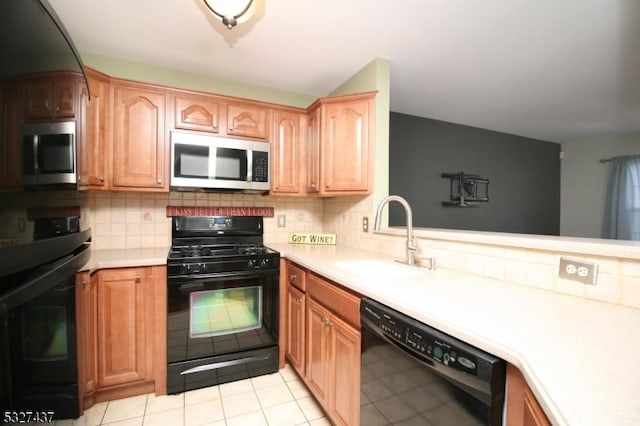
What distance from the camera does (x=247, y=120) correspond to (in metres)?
2.41

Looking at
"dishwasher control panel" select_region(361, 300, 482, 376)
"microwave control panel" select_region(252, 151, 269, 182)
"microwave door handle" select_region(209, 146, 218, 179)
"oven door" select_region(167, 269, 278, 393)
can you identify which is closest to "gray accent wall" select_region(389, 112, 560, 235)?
"microwave control panel" select_region(252, 151, 269, 182)

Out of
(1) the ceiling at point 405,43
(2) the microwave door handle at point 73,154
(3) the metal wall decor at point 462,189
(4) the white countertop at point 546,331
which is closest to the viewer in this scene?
(4) the white countertop at point 546,331

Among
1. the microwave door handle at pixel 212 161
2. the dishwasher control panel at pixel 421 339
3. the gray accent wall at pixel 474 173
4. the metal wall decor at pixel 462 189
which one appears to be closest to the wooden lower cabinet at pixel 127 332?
the microwave door handle at pixel 212 161

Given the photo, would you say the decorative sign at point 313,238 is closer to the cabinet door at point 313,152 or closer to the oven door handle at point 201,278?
the cabinet door at point 313,152

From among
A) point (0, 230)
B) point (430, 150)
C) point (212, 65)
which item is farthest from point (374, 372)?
point (430, 150)

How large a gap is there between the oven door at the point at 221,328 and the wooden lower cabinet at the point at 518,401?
1.62 meters

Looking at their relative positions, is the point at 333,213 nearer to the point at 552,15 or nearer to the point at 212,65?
the point at 212,65

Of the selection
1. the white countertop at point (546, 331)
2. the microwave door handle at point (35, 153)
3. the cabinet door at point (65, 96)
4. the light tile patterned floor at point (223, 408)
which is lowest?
the light tile patterned floor at point (223, 408)

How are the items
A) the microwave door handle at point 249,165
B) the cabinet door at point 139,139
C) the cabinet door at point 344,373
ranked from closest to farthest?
the cabinet door at point 344,373 → the cabinet door at point 139,139 → the microwave door handle at point 249,165

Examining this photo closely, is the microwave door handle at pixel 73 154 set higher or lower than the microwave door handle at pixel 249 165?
lower

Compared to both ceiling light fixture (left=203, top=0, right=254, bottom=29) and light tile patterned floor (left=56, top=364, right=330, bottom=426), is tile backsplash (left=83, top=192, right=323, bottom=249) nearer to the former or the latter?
light tile patterned floor (left=56, top=364, right=330, bottom=426)

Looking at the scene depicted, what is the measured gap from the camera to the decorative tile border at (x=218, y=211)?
2.45 m

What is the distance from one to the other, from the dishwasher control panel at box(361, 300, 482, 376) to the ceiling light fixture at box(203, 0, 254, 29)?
5.01ft

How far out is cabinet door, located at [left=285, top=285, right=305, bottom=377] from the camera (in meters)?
1.91
